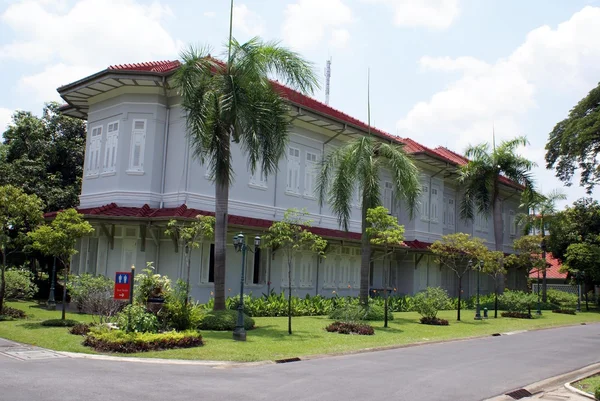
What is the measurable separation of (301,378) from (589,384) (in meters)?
5.66

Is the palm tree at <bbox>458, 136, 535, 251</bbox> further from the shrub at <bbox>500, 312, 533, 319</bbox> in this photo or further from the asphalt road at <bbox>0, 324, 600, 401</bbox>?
the asphalt road at <bbox>0, 324, 600, 401</bbox>

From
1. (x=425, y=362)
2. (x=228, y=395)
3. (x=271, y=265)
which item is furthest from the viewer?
(x=271, y=265)

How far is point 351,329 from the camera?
18047 millimetres

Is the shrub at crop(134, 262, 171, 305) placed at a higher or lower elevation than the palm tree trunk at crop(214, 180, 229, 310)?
lower

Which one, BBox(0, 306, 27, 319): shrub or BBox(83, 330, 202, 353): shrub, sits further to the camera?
BBox(0, 306, 27, 319): shrub

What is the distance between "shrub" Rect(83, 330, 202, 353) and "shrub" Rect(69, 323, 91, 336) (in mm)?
1166

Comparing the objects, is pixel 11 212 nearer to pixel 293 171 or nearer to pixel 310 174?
pixel 293 171

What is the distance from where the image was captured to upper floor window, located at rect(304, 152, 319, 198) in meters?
26.4

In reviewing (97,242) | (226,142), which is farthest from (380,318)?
(97,242)

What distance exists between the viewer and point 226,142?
17.5 metres

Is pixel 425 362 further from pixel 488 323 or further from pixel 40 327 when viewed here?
pixel 488 323

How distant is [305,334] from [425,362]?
15.8ft

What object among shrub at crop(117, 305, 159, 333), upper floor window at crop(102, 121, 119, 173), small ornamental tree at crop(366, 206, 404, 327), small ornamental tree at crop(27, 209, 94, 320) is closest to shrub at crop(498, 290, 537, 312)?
small ornamental tree at crop(366, 206, 404, 327)

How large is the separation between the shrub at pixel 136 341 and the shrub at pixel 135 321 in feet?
1.20
